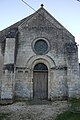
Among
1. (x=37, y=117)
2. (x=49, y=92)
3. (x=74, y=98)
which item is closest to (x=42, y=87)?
(x=49, y=92)

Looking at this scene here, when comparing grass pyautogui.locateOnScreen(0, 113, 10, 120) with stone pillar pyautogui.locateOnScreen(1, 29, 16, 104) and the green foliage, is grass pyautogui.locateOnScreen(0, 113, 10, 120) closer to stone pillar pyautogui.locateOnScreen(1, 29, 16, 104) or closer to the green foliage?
the green foliage

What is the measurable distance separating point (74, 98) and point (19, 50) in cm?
590

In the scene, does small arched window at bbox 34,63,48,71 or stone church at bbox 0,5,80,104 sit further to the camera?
small arched window at bbox 34,63,48,71

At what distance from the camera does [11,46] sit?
15719 millimetres

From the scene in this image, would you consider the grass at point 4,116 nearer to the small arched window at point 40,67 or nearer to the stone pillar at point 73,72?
the stone pillar at point 73,72

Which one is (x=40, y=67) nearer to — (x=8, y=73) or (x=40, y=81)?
(x=40, y=81)

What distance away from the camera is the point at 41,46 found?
16.9 metres

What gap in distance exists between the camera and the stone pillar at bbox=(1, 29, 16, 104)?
1459cm

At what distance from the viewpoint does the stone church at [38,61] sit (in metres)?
15.3

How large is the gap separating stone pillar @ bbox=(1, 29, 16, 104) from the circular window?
210 cm

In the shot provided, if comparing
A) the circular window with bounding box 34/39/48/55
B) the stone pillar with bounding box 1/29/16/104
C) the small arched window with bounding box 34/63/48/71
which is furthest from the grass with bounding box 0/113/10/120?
the circular window with bounding box 34/39/48/55

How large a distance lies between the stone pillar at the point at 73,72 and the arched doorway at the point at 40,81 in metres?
1.97

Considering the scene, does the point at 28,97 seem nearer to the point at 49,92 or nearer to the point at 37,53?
the point at 49,92

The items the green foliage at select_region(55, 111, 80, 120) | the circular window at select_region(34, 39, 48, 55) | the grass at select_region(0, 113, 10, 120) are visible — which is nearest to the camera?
the green foliage at select_region(55, 111, 80, 120)
